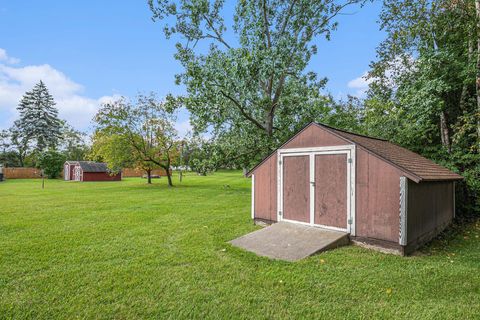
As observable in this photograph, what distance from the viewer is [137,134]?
867 inches

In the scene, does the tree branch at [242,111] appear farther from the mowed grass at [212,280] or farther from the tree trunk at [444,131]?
the tree trunk at [444,131]

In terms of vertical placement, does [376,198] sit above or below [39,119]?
below

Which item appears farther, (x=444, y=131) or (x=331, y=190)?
(x=444, y=131)

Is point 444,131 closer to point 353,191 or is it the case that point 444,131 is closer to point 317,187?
point 353,191

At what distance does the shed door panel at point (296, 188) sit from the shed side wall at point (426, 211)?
6.80 feet

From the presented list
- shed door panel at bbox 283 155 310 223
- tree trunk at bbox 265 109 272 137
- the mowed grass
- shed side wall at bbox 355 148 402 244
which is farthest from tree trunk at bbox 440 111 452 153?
shed door panel at bbox 283 155 310 223

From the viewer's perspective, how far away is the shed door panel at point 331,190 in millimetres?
5844

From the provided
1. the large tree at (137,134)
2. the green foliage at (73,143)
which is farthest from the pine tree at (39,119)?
the large tree at (137,134)

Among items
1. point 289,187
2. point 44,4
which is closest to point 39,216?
point 44,4

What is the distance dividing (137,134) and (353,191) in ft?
64.7

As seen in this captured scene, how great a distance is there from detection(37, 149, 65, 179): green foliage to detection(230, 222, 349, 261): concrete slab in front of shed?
38.9 metres

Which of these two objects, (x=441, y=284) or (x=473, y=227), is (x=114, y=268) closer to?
(x=441, y=284)

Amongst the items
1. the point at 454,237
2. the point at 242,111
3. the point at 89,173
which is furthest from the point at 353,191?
the point at 89,173

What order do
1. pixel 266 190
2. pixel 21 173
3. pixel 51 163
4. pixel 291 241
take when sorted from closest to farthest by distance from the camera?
pixel 291 241 < pixel 266 190 < pixel 51 163 < pixel 21 173
